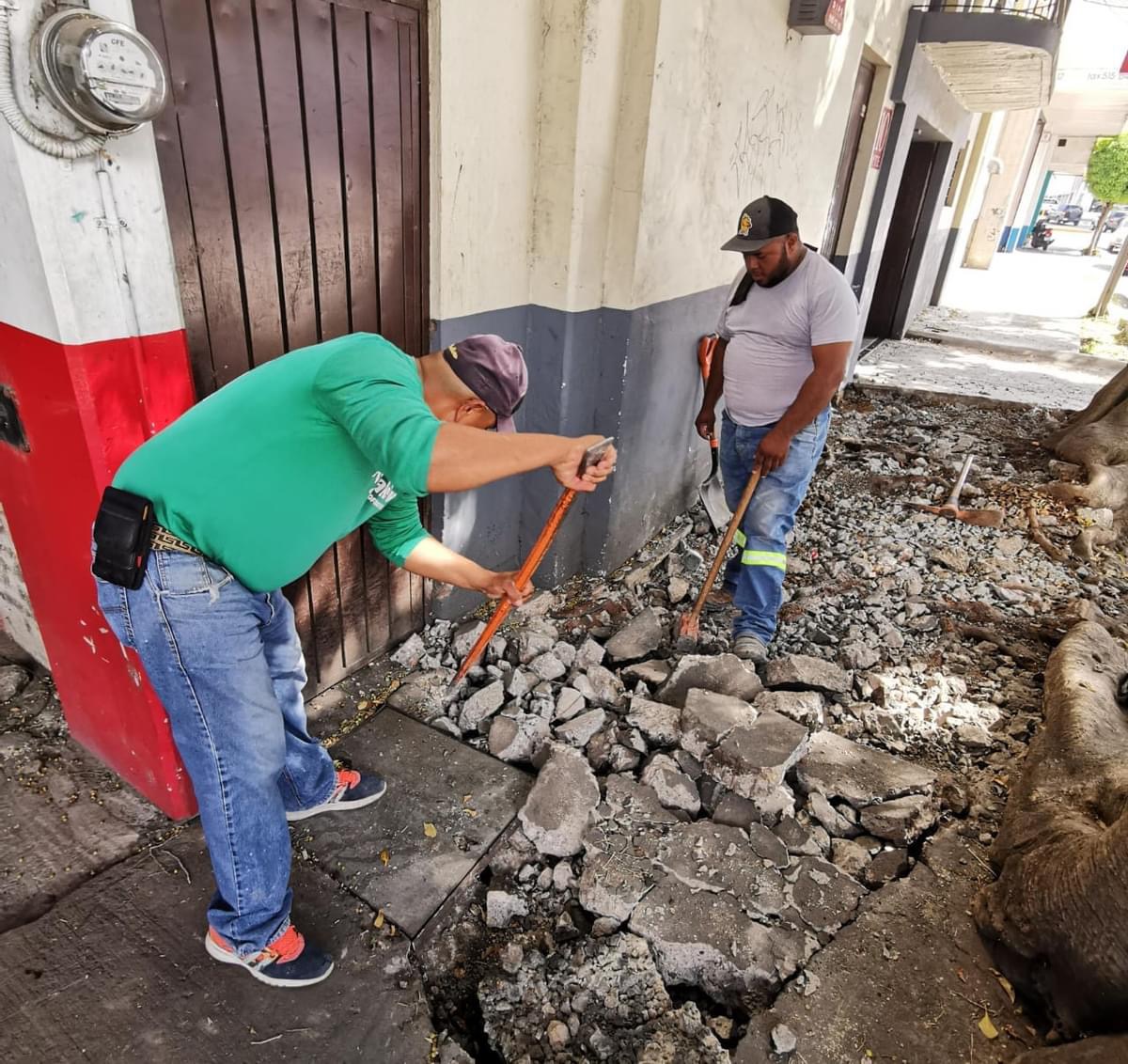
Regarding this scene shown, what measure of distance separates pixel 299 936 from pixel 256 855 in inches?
13.5

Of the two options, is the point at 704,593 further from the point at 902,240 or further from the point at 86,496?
the point at 902,240

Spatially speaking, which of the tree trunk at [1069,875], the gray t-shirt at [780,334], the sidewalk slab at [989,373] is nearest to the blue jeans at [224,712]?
the tree trunk at [1069,875]

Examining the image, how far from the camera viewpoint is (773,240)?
10.2 ft

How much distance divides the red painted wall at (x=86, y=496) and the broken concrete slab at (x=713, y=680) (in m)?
1.85

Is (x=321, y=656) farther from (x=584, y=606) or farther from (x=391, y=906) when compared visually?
(x=584, y=606)

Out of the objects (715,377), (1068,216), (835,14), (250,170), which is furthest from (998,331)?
(1068,216)

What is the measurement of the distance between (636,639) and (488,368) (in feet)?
6.76

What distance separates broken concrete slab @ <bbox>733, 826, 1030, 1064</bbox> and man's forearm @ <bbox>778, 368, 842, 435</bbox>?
1833 millimetres

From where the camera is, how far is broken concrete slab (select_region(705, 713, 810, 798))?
2559 mm

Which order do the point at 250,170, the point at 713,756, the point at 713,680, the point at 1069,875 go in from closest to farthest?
1. the point at 1069,875
2. the point at 250,170
3. the point at 713,756
4. the point at 713,680

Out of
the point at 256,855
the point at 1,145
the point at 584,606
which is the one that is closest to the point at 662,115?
the point at 584,606

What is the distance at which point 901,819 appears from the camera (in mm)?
2547

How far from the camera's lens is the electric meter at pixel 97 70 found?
4.85 feet

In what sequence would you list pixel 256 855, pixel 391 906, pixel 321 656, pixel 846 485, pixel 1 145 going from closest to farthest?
pixel 1 145 → pixel 256 855 → pixel 391 906 → pixel 321 656 → pixel 846 485
